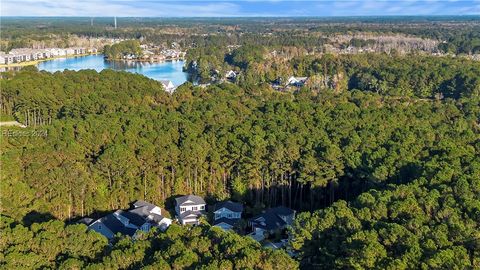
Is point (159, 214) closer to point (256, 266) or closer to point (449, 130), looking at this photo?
point (256, 266)

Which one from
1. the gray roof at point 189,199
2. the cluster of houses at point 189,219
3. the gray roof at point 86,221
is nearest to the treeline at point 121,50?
the gray roof at point 189,199

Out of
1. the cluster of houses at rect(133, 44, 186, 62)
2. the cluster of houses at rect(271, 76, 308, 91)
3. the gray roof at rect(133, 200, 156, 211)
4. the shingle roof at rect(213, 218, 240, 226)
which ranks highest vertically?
the cluster of houses at rect(133, 44, 186, 62)

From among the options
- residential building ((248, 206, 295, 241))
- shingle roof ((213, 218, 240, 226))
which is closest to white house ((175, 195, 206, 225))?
shingle roof ((213, 218, 240, 226))

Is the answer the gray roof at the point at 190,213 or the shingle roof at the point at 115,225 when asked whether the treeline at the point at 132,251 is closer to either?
the shingle roof at the point at 115,225

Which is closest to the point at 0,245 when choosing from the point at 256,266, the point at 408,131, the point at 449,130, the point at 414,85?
the point at 256,266

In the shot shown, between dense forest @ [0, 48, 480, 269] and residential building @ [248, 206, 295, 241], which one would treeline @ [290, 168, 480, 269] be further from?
residential building @ [248, 206, 295, 241]

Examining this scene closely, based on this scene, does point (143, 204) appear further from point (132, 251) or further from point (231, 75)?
point (231, 75)

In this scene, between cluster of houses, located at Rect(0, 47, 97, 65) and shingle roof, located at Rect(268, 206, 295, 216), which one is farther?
cluster of houses, located at Rect(0, 47, 97, 65)
